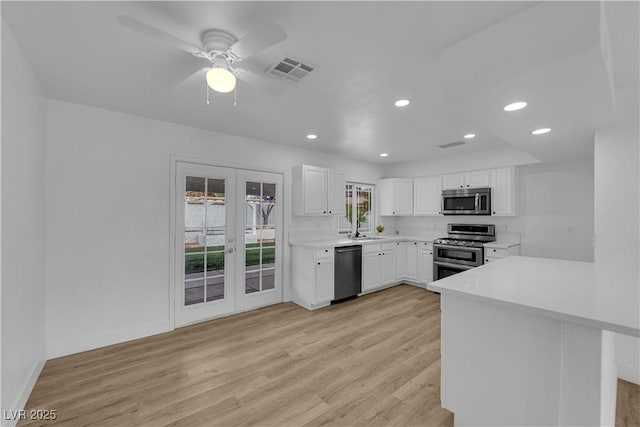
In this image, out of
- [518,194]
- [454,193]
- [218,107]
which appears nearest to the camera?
[218,107]

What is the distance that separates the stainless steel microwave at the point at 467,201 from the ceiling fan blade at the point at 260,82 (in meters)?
3.95

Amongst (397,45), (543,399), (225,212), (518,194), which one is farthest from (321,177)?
(543,399)

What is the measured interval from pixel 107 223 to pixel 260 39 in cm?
266

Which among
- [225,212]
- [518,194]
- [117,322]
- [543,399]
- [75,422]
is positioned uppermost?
[518,194]

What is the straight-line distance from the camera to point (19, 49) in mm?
1896

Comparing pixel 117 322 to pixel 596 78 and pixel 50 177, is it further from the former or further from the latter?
pixel 596 78

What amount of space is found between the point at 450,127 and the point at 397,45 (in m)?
2.05

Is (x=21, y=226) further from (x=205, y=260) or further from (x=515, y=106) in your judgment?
(x=515, y=106)

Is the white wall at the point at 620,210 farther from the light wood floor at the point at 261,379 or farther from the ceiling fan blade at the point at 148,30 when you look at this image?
the ceiling fan blade at the point at 148,30

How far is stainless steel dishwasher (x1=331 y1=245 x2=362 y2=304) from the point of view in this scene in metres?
4.33

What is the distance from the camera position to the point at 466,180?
4.91 metres

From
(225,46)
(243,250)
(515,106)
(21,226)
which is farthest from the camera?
(243,250)

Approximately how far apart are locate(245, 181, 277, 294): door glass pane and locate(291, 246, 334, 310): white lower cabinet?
0.39m

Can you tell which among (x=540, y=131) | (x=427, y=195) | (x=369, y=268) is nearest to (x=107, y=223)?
(x=369, y=268)
